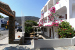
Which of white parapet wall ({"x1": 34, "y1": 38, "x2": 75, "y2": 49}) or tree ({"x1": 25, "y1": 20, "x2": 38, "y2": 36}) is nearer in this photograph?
white parapet wall ({"x1": 34, "y1": 38, "x2": 75, "y2": 49})

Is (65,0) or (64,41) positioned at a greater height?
(65,0)

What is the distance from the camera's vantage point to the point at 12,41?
22.1 feet

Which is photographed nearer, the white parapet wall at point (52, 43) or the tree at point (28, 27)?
the white parapet wall at point (52, 43)

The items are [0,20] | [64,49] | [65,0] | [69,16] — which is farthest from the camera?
[0,20]

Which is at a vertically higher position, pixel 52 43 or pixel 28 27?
pixel 28 27

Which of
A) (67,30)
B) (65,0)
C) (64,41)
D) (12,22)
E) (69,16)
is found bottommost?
A: (64,41)

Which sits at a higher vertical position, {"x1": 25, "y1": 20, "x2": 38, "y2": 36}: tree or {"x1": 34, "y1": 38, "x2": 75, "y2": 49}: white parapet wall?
{"x1": 25, "y1": 20, "x2": 38, "y2": 36}: tree

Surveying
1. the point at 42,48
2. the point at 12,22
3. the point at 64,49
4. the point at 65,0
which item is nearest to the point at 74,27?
the point at 64,49

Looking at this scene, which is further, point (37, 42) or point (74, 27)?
point (74, 27)

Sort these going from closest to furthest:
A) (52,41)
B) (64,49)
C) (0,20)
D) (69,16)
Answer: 1. (64,49)
2. (52,41)
3. (69,16)
4. (0,20)

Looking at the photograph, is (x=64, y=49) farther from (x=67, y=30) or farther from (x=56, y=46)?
(x=67, y=30)

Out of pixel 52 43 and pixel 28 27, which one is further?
pixel 28 27

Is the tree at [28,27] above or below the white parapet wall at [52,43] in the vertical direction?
above

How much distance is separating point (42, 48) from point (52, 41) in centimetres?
116
